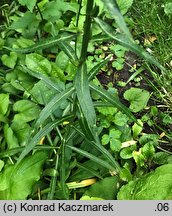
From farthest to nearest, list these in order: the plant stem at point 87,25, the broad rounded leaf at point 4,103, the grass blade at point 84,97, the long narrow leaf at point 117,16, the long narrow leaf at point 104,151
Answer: the broad rounded leaf at point 4,103 < the long narrow leaf at point 104,151 < the grass blade at point 84,97 < the plant stem at point 87,25 < the long narrow leaf at point 117,16

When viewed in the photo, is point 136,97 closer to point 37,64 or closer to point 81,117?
point 37,64

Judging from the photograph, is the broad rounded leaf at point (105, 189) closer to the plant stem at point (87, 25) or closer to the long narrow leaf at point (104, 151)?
the long narrow leaf at point (104, 151)

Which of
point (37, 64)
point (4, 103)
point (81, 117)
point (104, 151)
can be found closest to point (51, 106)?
point (81, 117)

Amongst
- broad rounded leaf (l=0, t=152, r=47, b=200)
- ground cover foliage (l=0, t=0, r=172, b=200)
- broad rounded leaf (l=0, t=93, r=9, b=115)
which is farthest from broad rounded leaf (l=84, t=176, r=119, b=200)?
broad rounded leaf (l=0, t=93, r=9, b=115)

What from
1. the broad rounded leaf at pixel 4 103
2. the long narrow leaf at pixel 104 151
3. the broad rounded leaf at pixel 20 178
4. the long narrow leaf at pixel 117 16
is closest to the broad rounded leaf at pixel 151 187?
the long narrow leaf at pixel 104 151

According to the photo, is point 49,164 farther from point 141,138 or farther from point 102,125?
point 141,138
